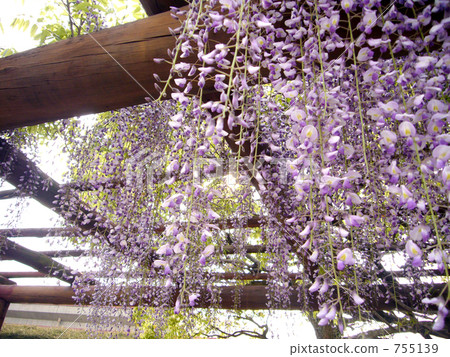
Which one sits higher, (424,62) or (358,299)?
(424,62)

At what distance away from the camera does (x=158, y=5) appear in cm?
139

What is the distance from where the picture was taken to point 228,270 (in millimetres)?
3318

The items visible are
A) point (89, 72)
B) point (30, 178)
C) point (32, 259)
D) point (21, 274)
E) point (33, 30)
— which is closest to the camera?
Answer: point (89, 72)

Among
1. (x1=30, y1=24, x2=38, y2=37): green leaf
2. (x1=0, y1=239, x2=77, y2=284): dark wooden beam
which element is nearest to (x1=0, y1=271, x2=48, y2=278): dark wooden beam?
(x1=0, y1=239, x2=77, y2=284): dark wooden beam

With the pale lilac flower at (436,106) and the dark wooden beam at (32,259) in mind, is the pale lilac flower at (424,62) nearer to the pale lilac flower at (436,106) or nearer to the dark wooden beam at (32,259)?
the pale lilac flower at (436,106)

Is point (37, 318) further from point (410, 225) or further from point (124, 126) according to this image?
point (410, 225)

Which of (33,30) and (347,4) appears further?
(33,30)

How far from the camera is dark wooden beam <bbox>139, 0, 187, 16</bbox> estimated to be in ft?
4.51

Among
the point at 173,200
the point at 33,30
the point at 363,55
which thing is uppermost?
the point at 33,30

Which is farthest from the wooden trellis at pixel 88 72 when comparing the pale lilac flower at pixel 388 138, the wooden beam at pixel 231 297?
the wooden beam at pixel 231 297

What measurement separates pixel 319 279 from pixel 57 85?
1320 mm

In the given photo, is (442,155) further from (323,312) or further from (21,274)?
(21,274)

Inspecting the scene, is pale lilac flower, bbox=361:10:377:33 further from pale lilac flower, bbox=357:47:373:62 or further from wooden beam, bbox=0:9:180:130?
wooden beam, bbox=0:9:180:130

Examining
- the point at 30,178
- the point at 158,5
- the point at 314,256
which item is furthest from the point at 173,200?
the point at 30,178
